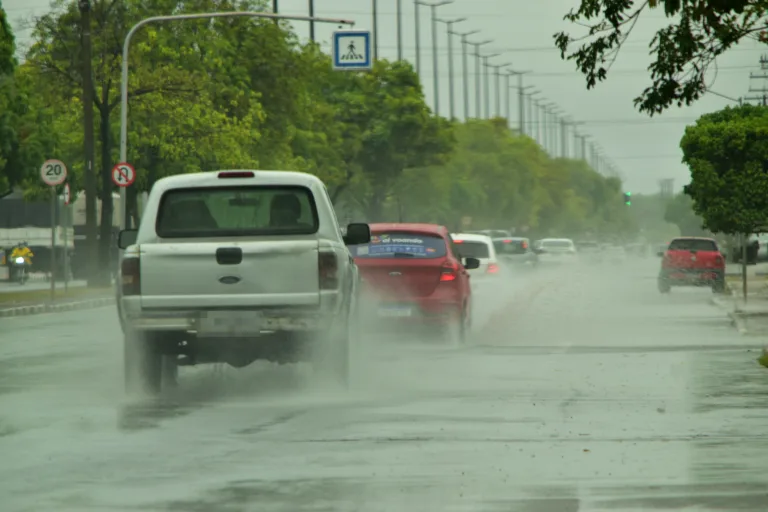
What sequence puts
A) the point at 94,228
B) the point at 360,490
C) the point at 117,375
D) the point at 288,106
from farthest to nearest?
1. the point at 288,106
2. the point at 94,228
3. the point at 117,375
4. the point at 360,490

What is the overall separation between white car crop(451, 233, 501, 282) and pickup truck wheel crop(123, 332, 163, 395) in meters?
26.3

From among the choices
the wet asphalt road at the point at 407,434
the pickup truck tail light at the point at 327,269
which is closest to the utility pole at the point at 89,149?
the wet asphalt road at the point at 407,434

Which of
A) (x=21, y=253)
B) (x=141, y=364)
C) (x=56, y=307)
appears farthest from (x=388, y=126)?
(x=141, y=364)

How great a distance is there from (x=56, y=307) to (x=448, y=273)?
16.3m

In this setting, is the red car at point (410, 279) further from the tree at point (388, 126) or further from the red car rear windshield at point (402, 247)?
the tree at point (388, 126)

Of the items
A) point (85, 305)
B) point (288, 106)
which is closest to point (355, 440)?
point (85, 305)

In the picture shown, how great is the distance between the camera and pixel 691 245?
48531mm

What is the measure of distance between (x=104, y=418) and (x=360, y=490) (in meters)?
4.66

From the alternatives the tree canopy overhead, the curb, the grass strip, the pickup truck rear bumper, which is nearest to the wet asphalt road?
the pickup truck rear bumper

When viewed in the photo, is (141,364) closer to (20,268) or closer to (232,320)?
(232,320)

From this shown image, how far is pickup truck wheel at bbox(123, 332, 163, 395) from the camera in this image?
1563 centimetres

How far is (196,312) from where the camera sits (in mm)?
15375

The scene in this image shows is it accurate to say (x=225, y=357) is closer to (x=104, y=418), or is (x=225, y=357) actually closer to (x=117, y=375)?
(x=104, y=418)

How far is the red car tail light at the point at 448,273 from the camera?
2338 cm
